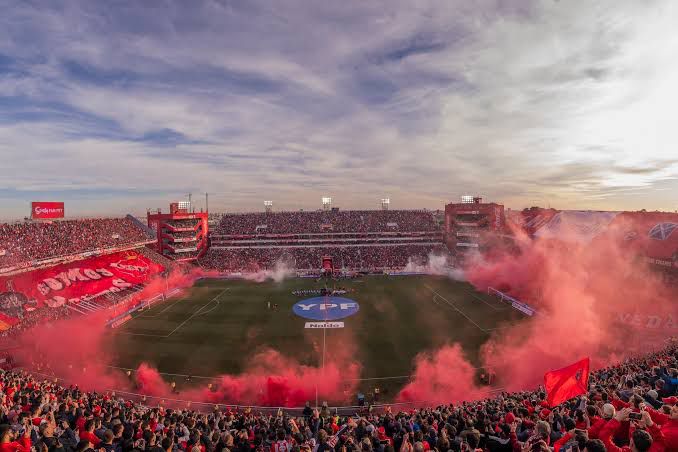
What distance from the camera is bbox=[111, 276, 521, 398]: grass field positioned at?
28500mm

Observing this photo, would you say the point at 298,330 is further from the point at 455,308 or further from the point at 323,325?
the point at 455,308

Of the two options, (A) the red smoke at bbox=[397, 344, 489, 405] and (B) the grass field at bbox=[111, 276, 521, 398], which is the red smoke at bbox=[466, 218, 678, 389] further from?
(B) the grass field at bbox=[111, 276, 521, 398]

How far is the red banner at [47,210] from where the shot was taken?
2018 inches

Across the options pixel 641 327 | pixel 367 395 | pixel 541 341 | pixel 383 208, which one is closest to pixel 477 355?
pixel 541 341

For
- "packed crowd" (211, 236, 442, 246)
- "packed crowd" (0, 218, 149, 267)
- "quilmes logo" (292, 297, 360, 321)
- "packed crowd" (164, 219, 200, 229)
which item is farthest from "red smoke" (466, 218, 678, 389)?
"packed crowd" (164, 219, 200, 229)

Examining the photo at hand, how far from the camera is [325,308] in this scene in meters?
43.8

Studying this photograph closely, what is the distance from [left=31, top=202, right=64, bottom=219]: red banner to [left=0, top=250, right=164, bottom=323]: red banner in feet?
33.8

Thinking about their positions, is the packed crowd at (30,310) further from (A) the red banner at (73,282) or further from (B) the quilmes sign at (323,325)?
(B) the quilmes sign at (323,325)

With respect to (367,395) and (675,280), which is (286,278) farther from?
(675,280)

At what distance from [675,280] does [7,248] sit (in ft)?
254

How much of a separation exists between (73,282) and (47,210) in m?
16.5

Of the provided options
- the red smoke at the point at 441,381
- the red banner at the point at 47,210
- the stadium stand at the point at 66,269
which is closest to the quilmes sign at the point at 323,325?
the red smoke at the point at 441,381

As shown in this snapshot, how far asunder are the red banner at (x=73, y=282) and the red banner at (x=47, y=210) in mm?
10299

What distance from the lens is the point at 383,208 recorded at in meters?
104
